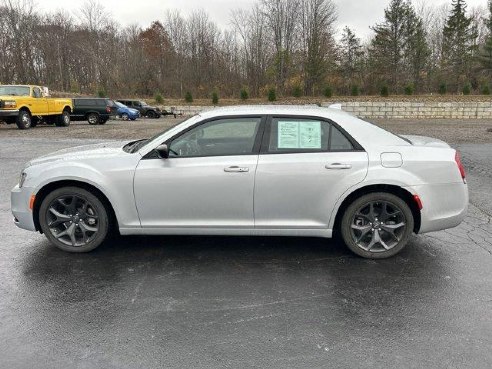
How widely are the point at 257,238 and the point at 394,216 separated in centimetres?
158

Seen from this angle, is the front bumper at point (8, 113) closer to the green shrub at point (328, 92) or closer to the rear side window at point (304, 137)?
the rear side window at point (304, 137)

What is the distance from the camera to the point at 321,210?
378 centimetres

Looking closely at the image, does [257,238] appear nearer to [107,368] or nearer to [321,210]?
[321,210]

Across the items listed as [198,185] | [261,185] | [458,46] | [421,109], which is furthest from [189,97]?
[261,185]

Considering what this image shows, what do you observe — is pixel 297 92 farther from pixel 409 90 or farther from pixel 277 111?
pixel 277 111

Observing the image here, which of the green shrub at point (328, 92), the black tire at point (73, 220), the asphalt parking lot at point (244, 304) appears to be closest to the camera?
the asphalt parking lot at point (244, 304)

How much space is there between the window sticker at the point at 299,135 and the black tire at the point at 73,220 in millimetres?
2052

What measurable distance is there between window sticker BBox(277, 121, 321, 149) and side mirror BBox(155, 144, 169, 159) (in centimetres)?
115

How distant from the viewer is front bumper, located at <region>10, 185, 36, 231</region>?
13.0ft

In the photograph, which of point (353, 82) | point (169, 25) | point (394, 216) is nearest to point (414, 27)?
point (353, 82)

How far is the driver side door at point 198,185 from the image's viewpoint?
3.75 metres

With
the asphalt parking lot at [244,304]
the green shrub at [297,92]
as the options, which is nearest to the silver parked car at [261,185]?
the asphalt parking lot at [244,304]

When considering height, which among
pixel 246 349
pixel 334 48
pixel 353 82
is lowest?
pixel 246 349

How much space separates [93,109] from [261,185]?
75.1 ft
